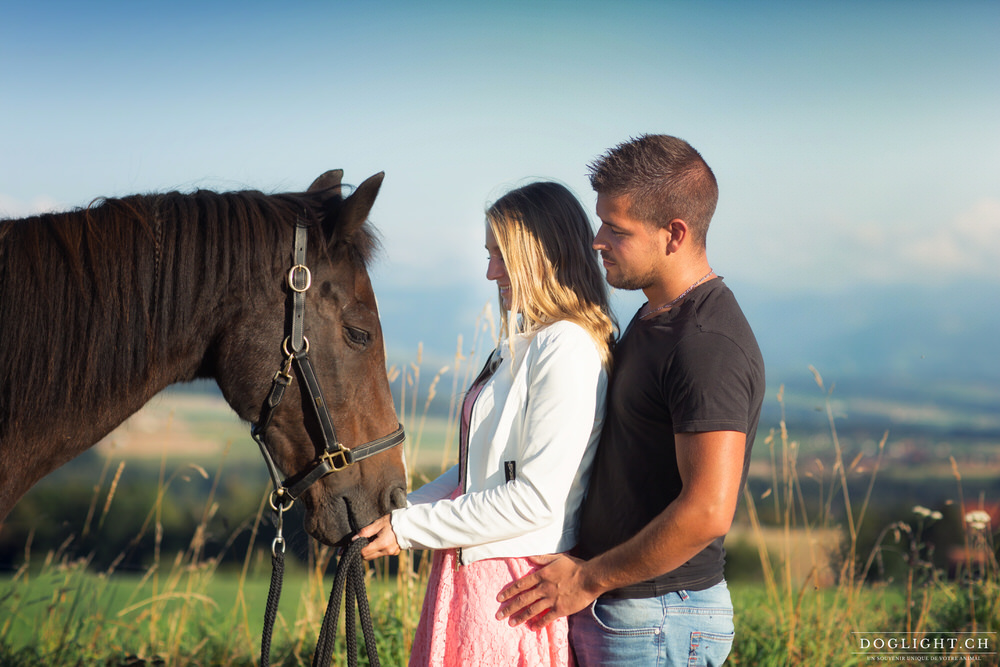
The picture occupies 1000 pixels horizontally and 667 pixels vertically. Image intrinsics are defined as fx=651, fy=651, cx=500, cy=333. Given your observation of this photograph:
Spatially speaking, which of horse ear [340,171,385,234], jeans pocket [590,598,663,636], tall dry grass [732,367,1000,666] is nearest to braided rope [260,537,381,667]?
jeans pocket [590,598,663,636]

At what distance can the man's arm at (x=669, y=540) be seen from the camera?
1502 millimetres

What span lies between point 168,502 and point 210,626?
93 cm

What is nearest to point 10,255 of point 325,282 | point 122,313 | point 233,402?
point 122,313

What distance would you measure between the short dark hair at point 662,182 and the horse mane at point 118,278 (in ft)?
2.67

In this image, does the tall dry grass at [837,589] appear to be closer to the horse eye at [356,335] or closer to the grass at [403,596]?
the grass at [403,596]

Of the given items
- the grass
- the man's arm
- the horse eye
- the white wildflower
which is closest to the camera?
the man's arm

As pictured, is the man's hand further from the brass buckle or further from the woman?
the brass buckle

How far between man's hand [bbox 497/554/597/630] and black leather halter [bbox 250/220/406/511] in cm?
60

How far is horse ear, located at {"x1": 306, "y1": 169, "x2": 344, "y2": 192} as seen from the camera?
223 centimetres

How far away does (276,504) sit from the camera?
1980 mm

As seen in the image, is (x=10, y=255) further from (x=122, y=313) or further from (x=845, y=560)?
(x=845, y=560)

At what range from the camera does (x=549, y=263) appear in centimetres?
190

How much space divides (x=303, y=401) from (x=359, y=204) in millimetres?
610

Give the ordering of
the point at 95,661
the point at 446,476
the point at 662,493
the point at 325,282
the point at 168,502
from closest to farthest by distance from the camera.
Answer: the point at 662,493
the point at 325,282
the point at 446,476
the point at 95,661
the point at 168,502
